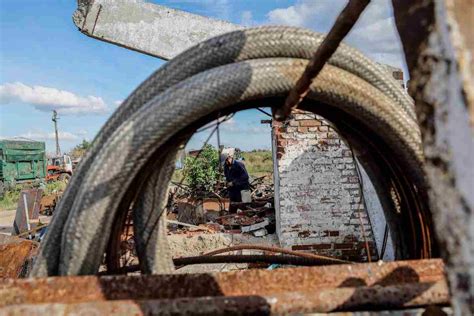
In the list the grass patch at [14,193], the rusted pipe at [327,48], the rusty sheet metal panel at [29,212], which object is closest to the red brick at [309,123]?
the rusted pipe at [327,48]

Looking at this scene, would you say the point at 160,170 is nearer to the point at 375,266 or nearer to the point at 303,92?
the point at 303,92

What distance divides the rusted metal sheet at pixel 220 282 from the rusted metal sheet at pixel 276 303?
18cm

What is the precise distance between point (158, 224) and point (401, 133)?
3.91 ft

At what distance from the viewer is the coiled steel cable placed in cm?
165

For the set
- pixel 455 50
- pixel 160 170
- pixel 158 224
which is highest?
pixel 455 50

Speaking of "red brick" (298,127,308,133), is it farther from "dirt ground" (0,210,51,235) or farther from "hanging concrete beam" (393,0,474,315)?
"dirt ground" (0,210,51,235)

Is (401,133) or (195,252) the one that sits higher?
(401,133)

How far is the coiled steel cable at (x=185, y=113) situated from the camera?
1.65 meters

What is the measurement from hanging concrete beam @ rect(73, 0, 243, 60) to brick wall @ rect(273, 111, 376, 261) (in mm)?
1948

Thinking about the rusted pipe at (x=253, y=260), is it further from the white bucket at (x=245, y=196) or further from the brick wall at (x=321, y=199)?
the white bucket at (x=245, y=196)

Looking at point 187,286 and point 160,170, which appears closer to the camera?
point 187,286

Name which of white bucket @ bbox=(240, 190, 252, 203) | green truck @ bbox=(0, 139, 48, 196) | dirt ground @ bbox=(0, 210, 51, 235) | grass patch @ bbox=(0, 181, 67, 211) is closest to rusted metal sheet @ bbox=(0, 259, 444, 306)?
white bucket @ bbox=(240, 190, 252, 203)

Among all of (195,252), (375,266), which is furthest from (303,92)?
(195,252)

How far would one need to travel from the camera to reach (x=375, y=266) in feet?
5.29
